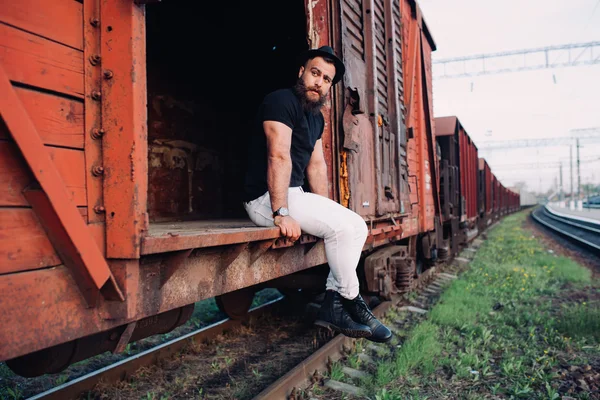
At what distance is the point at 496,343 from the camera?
182 inches

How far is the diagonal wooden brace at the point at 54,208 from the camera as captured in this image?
4.53 ft

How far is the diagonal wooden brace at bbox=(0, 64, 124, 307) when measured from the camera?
1382 mm

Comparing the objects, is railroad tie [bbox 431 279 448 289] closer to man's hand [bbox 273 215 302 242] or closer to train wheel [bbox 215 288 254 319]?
train wheel [bbox 215 288 254 319]

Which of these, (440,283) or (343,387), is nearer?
(343,387)

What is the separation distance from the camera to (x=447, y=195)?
859cm

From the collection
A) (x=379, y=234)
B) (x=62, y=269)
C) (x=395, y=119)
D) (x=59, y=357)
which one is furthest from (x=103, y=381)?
(x=395, y=119)

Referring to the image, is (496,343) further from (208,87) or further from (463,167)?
(463,167)

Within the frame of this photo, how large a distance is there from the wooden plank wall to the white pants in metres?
1.47

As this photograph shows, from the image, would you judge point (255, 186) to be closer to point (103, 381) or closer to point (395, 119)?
point (103, 381)

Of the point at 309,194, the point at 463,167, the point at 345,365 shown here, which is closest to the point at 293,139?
the point at 309,194

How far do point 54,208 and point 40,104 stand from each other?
0.38 metres

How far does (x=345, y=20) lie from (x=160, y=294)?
2963mm

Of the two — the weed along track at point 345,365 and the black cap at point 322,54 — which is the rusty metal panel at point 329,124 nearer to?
the black cap at point 322,54

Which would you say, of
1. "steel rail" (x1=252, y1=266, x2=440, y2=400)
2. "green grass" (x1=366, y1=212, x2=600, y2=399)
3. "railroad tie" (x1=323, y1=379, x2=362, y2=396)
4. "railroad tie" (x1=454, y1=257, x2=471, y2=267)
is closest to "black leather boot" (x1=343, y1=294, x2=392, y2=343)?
"green grass" (x1=366, y1=212, x2=600, y2=399)
